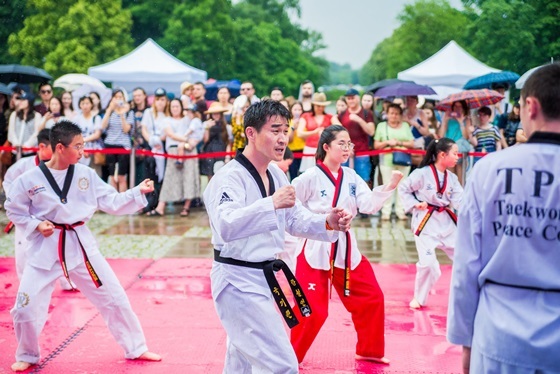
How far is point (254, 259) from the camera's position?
160 inches

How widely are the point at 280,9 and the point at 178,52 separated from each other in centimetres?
3844

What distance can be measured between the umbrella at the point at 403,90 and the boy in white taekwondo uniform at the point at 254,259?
26.1 ft

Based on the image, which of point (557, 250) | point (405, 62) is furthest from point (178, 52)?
point (557, 250)

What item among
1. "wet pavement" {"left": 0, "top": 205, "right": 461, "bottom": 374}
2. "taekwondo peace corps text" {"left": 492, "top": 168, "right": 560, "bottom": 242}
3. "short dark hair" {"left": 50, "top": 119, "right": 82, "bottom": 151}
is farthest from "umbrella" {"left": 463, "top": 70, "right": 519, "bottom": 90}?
"taekwondo peace corps text" {"left": 492, "top": 168, "right": 560, "bottom": 242}

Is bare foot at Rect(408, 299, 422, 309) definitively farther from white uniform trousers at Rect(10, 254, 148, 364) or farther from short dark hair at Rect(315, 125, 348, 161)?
white uniform trousers at Rect(10, 254, 148, 364)

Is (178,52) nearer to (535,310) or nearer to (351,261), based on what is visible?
(351,261)

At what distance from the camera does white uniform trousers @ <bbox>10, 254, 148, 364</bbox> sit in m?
5.41

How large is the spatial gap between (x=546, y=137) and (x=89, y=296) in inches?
148

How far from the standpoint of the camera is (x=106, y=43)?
35438mm

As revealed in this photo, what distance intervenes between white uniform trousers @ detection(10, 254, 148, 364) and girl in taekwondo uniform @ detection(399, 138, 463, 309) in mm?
2803

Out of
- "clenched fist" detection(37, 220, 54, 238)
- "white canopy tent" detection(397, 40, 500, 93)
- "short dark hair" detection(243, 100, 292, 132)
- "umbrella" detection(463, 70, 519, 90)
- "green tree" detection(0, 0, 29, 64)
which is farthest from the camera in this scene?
"green tree" detection(0, 0, 29, 64)

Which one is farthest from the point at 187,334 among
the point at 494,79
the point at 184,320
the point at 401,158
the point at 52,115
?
the point at 494,79

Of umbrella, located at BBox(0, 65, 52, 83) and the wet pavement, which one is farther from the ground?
umbrella, located at BBox(0, 65, 52, 83)

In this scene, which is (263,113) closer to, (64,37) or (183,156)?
(183,156)
